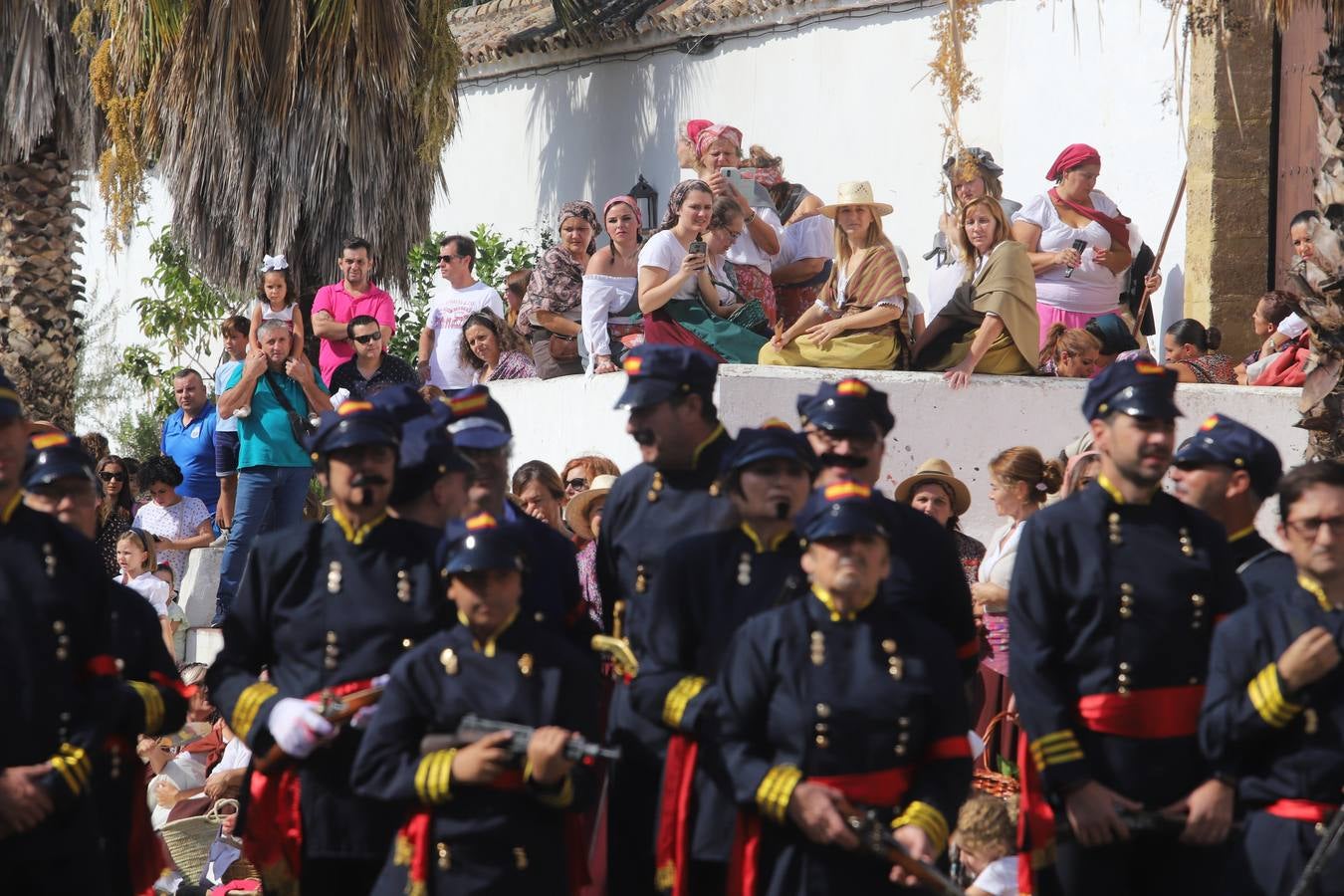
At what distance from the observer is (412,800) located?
19.2 ft

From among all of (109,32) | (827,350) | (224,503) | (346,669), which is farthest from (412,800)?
(109,32)

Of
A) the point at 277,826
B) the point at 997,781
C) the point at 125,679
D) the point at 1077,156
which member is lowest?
the point at 997,781

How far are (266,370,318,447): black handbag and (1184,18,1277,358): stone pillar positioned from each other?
17.8 ft

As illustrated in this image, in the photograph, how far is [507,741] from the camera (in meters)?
5.68

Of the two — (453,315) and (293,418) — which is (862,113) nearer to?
(453,315)

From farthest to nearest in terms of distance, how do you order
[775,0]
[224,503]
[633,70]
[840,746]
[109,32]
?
[633,70]
[775,0]
[109,32]
[224,503]
[840,746]

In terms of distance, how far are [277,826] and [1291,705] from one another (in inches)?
113

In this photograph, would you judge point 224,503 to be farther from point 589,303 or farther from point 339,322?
point 589,303

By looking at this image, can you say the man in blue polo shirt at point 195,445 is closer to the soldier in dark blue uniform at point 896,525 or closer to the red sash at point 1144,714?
the soldier in dark blue uniform at point 896,525

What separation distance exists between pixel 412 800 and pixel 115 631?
117 cm

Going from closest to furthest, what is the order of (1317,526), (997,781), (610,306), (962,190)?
(1317,526) → (997,781) → (610,306) → (962,190)

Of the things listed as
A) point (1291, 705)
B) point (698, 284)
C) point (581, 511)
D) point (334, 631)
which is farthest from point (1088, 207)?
point (334, 631)

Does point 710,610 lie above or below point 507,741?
above

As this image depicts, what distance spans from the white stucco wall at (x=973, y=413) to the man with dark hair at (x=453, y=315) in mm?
1746
